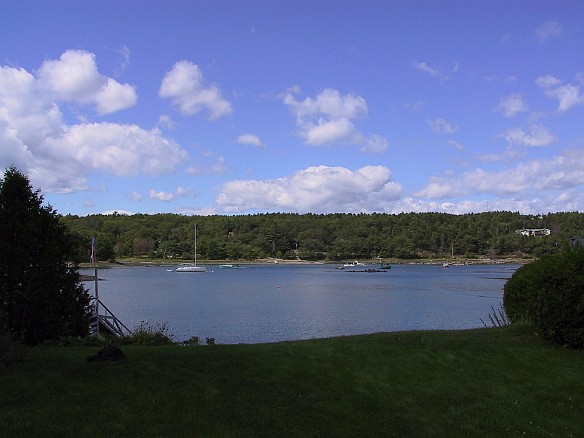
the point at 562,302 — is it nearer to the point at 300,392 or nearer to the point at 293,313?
the point at 300,392

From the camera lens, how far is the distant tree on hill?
13758 millimetres

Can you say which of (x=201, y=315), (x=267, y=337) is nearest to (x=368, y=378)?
(x=267, y=337)

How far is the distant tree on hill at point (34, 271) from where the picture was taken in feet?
45.1

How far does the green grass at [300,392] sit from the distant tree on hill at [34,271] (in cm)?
164

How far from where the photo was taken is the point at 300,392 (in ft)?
31.0

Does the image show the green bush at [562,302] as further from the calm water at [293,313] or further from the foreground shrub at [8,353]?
the calm water at [293,313]

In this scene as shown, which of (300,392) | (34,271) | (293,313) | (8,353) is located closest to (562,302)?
(300,392)

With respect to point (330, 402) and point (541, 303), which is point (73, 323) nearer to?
point (330, 402)

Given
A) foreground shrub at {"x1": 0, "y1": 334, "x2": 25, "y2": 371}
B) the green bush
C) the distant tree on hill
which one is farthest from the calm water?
foreground shrub at {"x1": 0, "y1": 334, "x2": 25, "y2": 371}

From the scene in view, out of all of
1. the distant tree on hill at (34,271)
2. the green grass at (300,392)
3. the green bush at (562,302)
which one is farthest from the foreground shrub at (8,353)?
the green bush at (562,302)

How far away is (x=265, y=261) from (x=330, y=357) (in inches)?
7429

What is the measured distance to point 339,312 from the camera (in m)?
46.2

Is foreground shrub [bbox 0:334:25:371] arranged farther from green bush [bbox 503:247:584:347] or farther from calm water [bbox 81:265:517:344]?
calm water [bbox 81:265:517:344]

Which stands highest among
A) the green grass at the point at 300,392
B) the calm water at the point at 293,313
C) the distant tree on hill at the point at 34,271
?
the distant tree on hill at the point at 34,271
